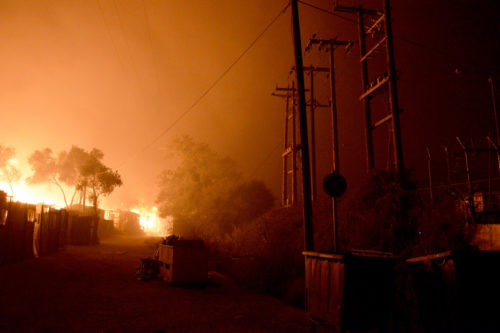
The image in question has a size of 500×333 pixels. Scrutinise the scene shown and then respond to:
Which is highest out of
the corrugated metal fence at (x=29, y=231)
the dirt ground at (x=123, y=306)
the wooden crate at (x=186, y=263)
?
the corrugated metal fence at (x=29, y=231)

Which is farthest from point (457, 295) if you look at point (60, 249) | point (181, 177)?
point (181, 177)

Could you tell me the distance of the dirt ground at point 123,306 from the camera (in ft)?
22.5

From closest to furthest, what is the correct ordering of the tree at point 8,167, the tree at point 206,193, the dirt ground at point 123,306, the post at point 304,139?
the dirt ground at point 123,306
the post at point 304,139
the tree at point 206,193
the tree at point 8,167

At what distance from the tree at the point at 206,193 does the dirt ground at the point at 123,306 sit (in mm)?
19125

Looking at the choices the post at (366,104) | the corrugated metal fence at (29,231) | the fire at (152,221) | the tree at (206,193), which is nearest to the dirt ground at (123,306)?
the corrugated metal fence at (29,231)

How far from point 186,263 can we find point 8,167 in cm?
5533

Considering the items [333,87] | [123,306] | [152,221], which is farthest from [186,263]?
[152,221]

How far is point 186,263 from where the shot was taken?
38.3 ft

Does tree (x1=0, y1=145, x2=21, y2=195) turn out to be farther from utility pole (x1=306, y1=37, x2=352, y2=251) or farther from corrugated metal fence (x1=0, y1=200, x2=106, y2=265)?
utility pole (x1=306, y1=37, x2=352, y2=251)

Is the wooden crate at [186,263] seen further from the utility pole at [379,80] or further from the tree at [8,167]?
the tree at [8,167]

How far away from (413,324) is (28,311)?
24.8ft

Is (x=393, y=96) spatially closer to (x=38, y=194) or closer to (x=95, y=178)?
(x=95, y=178)

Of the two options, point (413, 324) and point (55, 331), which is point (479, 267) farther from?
point (55, 331)

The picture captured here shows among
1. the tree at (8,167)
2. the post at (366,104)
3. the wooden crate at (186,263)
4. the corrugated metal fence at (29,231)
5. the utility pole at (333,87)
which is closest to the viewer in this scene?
the wooden crate at (186,263)
